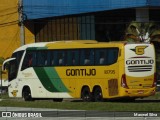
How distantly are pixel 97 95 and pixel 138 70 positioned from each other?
285 centimetres

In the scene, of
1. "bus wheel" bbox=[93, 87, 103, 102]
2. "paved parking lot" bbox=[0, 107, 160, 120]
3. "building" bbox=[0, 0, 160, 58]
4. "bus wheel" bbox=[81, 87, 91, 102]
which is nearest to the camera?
"paved parking lot" bbox=[0, 107, 160, 120]

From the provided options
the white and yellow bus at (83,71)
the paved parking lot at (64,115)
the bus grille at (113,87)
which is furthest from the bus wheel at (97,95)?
the paved parking lot at (64,115)

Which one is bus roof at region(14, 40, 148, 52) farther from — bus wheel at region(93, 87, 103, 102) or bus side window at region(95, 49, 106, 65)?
bus wheel at region(93, 87, 103, 102)

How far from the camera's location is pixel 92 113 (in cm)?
2069

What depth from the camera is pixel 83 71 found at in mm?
33594

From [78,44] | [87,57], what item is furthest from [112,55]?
[78,44]

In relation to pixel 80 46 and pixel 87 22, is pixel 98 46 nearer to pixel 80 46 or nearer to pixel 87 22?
pixel 80 46

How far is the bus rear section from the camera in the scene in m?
31.4

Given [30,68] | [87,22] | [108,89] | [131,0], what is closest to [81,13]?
[87,22]

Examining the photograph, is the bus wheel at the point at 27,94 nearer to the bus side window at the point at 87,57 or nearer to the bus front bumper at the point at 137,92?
the bus side window at the point at 87,57

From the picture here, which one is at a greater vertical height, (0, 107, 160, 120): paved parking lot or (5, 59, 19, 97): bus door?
(5, 59, 19, 97): bus door

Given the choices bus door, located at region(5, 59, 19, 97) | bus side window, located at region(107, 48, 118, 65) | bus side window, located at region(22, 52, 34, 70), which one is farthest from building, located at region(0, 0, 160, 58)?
bus side window, located at region(107, 48, 118, 65)

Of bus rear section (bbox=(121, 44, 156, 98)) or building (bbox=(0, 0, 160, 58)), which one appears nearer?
bus rear section (bbox=(121, 44, 156, 98))

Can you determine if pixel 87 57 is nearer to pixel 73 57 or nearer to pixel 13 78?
pixel 73 57
